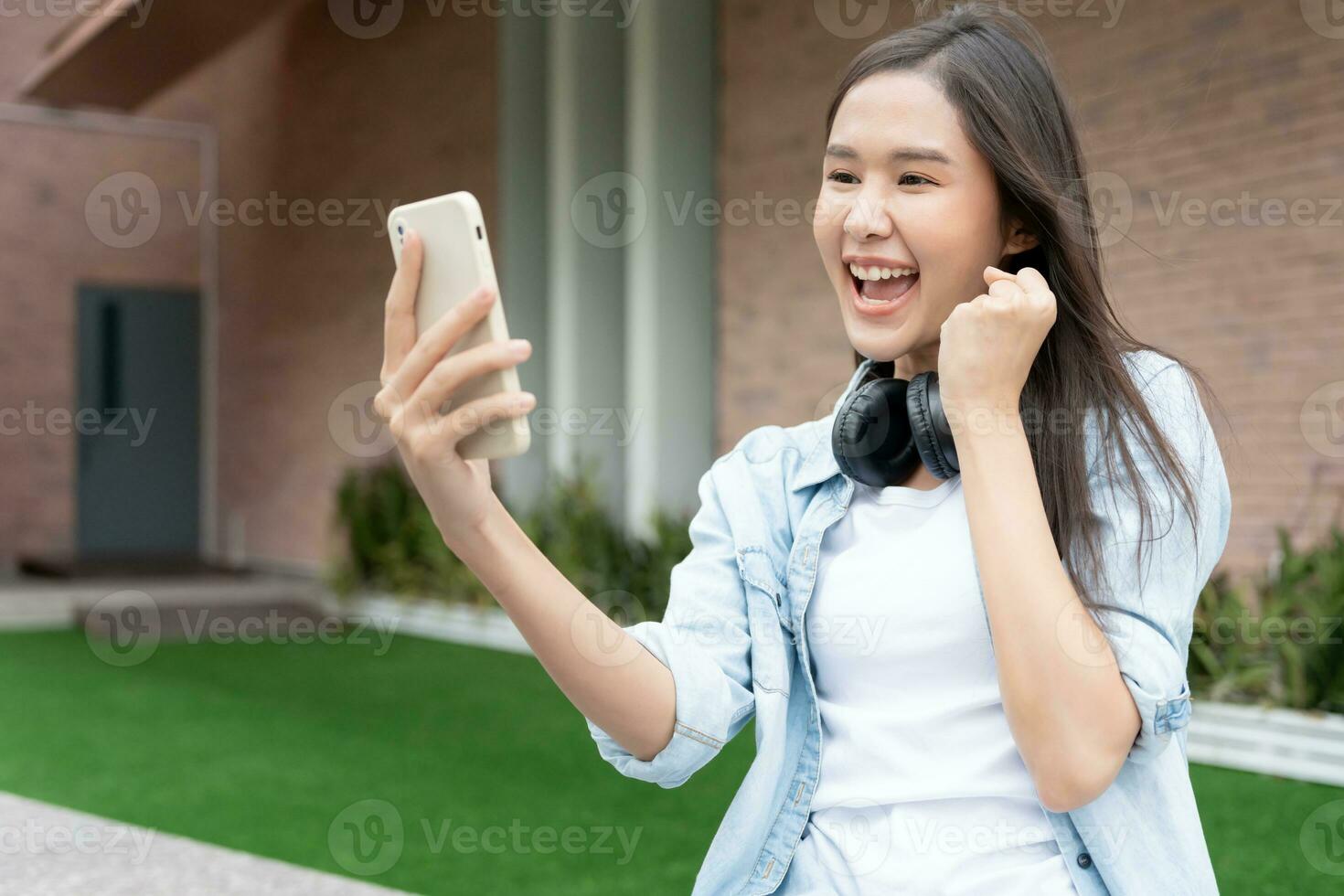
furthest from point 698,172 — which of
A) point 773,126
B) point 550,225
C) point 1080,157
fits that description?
point 1080,157

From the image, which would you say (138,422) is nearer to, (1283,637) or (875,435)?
(1283,637)

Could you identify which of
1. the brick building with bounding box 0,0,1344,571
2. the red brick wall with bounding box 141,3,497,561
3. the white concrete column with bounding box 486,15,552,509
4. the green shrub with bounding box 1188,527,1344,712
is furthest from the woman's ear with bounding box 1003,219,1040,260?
the red brick wall with bounding box 141,3,497,561

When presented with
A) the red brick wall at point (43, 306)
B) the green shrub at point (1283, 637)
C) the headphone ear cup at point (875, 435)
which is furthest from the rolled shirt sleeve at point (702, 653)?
the red brick wall at point (43, 306)

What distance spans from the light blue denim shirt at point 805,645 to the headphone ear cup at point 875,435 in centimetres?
6

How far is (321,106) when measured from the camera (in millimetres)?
12656

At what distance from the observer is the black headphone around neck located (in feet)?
5.18

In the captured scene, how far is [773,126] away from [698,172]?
2.01ft

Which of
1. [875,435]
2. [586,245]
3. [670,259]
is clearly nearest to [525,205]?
[586,245]

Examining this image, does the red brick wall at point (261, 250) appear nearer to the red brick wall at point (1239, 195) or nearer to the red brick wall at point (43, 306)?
the red brick wall at point (43, 306)

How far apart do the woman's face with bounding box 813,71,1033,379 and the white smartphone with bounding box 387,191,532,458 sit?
54 cm

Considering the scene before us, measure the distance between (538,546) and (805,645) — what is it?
23.4 ft

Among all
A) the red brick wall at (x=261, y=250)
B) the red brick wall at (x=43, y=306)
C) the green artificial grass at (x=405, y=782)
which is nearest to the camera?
the green artificial grass at (x=405, y=782)

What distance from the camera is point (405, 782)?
4.93 meters

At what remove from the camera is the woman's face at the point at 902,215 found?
1.55m
